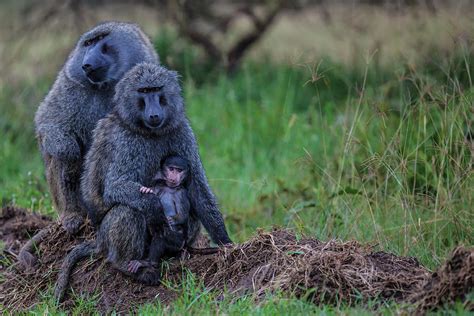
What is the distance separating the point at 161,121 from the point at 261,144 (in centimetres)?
311

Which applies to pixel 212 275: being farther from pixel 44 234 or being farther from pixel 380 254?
pixel 44 234

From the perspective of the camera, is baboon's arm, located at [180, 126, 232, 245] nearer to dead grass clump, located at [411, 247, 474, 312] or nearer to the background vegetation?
the background vegetation

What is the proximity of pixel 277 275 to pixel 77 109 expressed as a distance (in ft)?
5.66

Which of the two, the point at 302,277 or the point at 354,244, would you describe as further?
the point at 354,244

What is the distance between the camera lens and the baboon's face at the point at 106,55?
5320mm

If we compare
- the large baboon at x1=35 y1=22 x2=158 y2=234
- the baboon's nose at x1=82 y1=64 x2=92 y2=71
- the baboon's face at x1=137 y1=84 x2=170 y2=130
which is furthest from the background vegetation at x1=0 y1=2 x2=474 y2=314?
the baboon's nose at x1=82 y1=64 x2=92 y2=71

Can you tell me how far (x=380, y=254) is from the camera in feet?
15.1

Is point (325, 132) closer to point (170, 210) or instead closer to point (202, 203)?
point (202, 203)

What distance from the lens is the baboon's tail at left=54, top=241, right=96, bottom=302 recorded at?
4.87 meters

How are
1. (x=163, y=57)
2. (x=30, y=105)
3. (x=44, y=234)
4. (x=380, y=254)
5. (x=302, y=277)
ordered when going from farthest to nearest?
1. (x=163, y=57)
2. (x=30, y=105)
3. (x=44, y=234)
4. (x=380, y=254)
5. (x=302, y=277)

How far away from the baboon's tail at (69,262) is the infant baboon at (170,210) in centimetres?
45

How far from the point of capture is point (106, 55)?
5402mm

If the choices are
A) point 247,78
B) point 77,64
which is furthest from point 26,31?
point 77,64

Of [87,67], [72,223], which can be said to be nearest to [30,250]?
[72,223]
